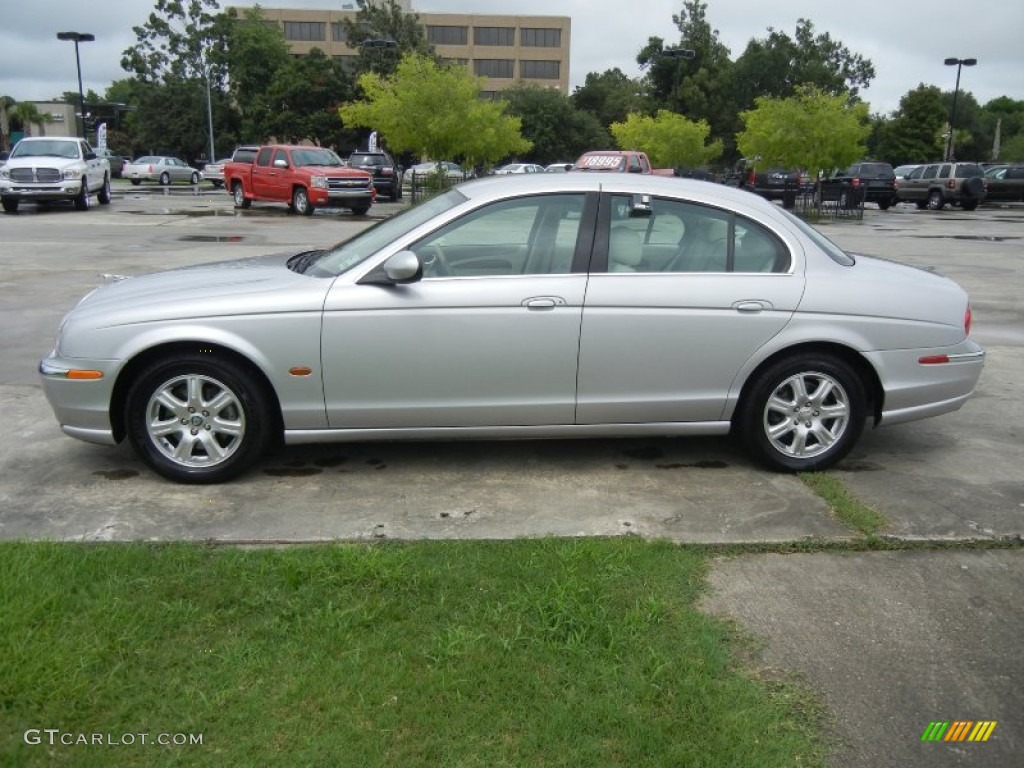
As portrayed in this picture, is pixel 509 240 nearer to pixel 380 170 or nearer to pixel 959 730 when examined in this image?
pixel 959 730

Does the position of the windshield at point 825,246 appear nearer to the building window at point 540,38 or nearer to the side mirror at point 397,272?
the side mirror at point 397,272

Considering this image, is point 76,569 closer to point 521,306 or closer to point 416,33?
point 521,306

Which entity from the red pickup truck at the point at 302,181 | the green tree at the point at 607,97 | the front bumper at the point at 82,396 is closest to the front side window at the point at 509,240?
the front bumper at the point at 82,396

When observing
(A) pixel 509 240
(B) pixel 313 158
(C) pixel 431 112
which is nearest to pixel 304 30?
(C) pixel 431 112

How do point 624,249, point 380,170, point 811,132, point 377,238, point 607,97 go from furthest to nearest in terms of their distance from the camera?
point 607,97 → point 380,170 → point 811,132 → point 377,238 → point 624,249

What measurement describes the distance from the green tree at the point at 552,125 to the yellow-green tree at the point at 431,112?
33.9m

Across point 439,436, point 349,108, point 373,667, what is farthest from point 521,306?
point 349,108

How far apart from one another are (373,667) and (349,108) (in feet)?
111

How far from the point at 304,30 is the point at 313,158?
80.8 metres

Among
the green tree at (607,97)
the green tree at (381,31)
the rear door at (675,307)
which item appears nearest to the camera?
the rear door at (675,307)

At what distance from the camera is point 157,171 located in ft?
161

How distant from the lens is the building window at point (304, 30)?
9981 cm

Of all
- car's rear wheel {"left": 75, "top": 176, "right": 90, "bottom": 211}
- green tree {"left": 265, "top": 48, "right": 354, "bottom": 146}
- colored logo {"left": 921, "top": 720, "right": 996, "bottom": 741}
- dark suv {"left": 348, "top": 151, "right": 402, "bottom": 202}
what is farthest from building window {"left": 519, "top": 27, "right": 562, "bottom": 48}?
colored logo {"left": 921, "top": 720, "right": 996, "bottom": 741}

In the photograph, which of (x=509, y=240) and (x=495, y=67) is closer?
(x=509, y=240)
